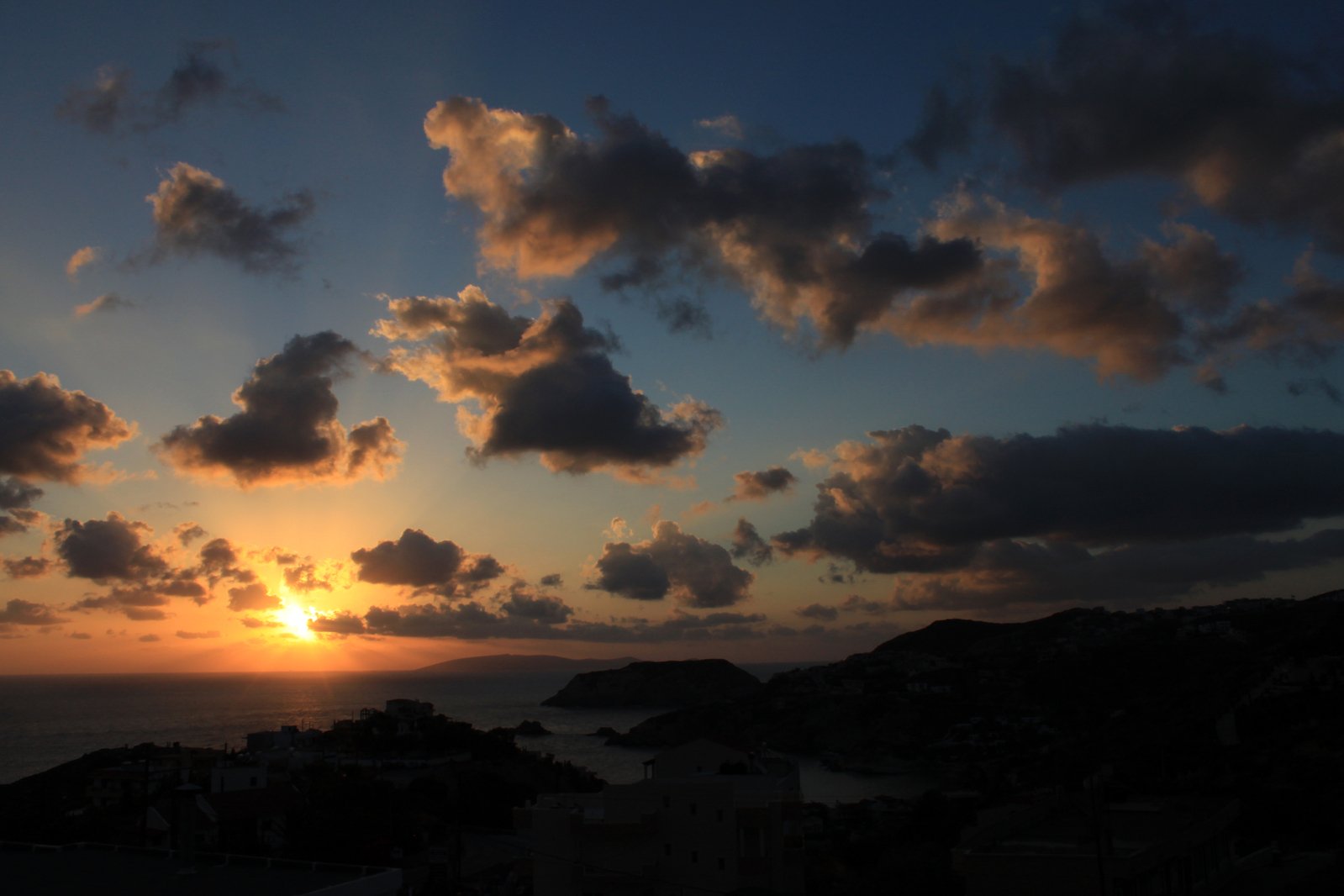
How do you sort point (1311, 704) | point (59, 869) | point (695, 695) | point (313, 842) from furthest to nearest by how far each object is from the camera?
point (695, 695)
point (1311, 704)
point (313, 842)
point (59, 869)

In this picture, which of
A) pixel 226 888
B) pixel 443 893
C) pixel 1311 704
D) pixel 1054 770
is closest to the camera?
pixel 226 888

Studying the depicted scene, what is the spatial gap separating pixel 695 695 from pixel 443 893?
440 feet

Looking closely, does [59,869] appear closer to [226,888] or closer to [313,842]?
[226,888]

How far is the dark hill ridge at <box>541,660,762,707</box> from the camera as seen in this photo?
155 m

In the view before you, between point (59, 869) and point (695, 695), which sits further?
point (695, 695)

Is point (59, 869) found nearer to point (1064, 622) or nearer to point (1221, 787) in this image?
point (1221, 787)

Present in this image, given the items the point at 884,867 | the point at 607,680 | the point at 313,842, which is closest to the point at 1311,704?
the point at 884,867

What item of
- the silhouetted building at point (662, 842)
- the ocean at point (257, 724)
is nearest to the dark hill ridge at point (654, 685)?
the ocean at point (257, 724)

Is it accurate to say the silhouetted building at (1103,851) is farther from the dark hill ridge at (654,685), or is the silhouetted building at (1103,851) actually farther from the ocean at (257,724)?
the dark hill ridge at (654,685)

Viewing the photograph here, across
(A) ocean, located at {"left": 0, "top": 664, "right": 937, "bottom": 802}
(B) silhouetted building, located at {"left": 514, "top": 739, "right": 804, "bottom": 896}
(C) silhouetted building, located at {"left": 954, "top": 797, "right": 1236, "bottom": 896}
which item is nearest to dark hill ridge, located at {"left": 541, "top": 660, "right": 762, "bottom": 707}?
(A) ocean, located at {"left": 0, "top": 664, "right": 937, "bottom": 802}

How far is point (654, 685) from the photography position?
159 m

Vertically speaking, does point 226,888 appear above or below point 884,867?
above

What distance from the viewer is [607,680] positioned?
16138cm

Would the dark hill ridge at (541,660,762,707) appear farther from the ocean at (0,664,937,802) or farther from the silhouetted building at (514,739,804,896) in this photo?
Result: the silhouetted building at (514,739,804,896)
